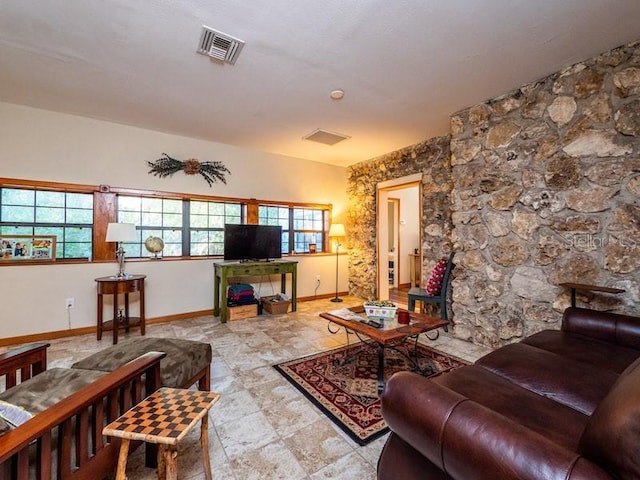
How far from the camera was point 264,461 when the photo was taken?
1521mm

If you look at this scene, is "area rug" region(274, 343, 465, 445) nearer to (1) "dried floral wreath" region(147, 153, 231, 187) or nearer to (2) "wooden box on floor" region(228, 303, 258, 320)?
(2) "wooden box on floor" region(228, 303, 258, 320)

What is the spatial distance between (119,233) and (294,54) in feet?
8.72

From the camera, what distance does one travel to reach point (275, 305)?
14.0 ft

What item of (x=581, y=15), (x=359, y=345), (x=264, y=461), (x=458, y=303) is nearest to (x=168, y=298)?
(x=359, y=345)

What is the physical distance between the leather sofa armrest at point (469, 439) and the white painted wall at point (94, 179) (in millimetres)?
3680

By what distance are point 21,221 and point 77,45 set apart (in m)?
2.21

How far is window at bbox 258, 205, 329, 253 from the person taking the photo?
4930 mm

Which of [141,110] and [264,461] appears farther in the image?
[141,110]

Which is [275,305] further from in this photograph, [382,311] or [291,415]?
[291,415]

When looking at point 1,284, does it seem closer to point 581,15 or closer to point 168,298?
point 168,298

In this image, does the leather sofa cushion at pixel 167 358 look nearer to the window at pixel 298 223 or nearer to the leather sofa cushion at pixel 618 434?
the leather sofa cushion at pixel 618 434

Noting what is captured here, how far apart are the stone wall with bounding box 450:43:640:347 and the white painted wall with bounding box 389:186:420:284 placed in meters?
3.23

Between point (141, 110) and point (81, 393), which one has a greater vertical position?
point (141, 110)

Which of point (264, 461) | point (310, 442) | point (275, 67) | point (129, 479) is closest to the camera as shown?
point (129, 479)
